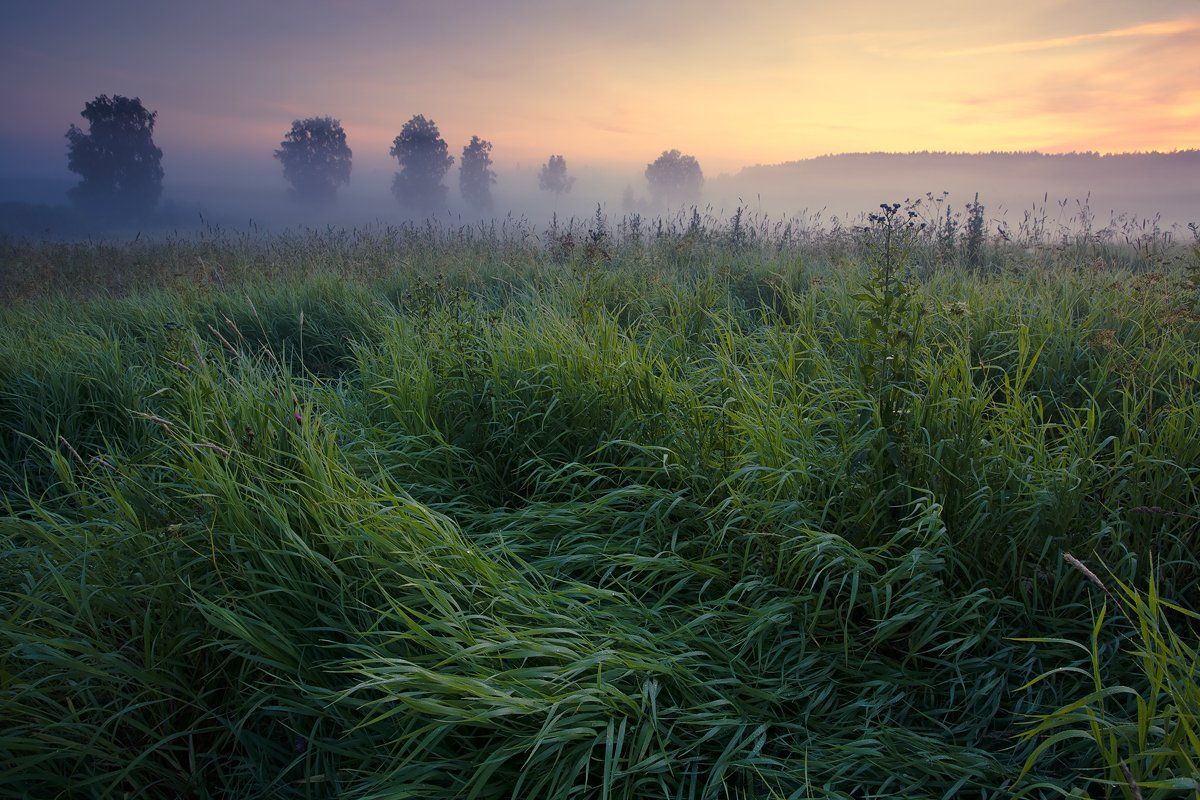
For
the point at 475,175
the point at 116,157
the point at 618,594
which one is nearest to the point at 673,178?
the point at 475,175

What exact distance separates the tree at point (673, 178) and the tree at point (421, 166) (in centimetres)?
3936

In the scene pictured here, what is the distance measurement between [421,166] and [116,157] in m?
31.8

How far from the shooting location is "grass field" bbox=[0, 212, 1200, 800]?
5.20ft

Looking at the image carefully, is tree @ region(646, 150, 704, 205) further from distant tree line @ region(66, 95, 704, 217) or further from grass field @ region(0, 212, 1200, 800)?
grass field @ region(0, 212, 1200, 800)

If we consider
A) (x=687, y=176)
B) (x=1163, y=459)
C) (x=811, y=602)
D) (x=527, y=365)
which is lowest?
(x=811, y=602)

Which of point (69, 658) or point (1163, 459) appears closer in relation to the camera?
point (69, 658)

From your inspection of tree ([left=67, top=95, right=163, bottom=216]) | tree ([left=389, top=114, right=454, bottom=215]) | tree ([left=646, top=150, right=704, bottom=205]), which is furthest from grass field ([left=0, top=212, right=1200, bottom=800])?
tree ([left=646, top=150, right=704, bottom=205])

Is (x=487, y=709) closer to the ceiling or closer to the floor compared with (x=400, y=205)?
closer to the floor

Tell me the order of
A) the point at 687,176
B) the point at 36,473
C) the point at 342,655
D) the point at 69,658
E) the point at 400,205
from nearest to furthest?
1. the point at 69,658
2. the point at 342,655
3. the point at 36,473
4. the point at 400,205
5. the point at 687,176

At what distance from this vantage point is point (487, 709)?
1562 millimetres

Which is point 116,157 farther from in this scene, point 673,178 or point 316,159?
point 673,178

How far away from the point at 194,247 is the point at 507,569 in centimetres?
1445

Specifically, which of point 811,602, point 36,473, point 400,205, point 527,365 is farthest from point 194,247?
point 400,205

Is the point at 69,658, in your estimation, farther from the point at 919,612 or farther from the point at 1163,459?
the point at 1163,459
